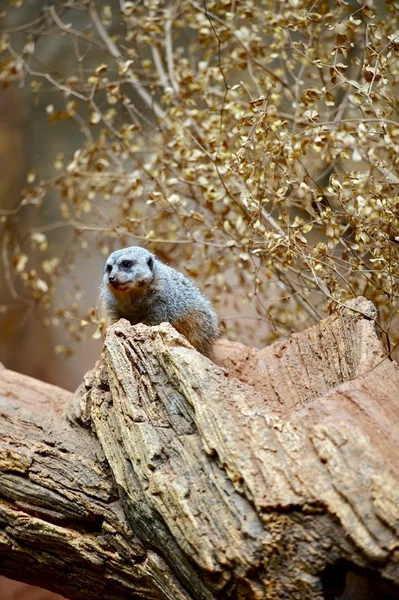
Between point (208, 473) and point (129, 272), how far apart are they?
1.55 meters

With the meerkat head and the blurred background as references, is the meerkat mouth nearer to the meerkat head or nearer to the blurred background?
the meerkat head

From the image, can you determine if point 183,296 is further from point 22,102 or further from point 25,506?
point 22,102

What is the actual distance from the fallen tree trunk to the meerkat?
14.5 inches

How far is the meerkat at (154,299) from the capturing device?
3.71 m

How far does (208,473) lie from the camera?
2426 mm

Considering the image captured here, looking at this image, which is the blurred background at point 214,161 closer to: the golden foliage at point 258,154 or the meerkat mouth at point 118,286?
the golden foliage at point 258,154

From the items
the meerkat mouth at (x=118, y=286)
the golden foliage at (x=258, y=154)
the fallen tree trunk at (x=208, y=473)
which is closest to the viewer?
the fallen tree trunk at (x=208, y=473)

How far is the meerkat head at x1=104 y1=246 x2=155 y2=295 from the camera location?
3.63 metres

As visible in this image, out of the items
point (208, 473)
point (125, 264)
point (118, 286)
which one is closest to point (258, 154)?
point (125, 264)

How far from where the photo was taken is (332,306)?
3344 millimetres

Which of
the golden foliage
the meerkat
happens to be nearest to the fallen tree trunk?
the meerkat

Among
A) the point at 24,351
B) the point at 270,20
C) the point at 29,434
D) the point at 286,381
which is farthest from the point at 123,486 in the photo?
the point at 24,351

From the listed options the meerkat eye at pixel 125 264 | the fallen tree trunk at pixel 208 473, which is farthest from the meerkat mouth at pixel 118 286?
the fallen tree trunk at pixel 208 473

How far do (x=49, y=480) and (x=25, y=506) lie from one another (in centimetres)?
18
